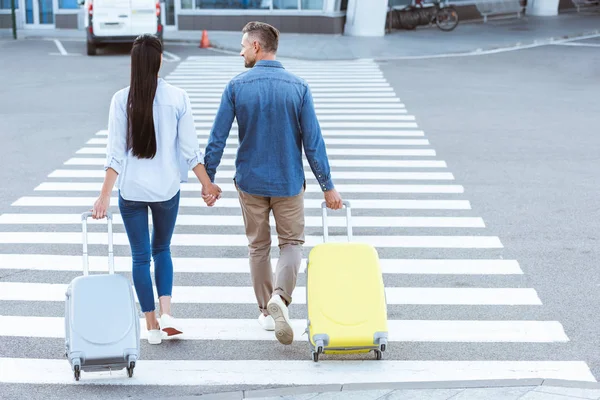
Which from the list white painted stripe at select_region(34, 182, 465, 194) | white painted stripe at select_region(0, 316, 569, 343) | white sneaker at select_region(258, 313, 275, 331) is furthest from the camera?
white painted stripe at select_region(34, 182, 465, 194)

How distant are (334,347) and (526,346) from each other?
1.33 meters

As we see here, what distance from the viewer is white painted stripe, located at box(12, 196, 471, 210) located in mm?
10281

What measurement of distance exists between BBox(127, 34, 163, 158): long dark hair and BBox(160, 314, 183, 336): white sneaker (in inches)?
44.5

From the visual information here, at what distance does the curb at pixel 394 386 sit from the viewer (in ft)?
17.6

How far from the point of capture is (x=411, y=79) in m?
21.5

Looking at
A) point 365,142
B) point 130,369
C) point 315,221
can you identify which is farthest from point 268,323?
point 365,142

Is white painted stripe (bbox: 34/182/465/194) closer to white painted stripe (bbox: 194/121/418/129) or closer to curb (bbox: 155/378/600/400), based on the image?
white painted stripe (bbox: 194/121/418/129)

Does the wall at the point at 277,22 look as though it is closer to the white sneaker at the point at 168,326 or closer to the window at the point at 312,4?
the window at the point at 312,4

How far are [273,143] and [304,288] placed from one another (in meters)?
1.85

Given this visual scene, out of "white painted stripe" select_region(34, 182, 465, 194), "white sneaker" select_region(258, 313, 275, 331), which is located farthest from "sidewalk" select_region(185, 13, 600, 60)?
"white sneaker" select_region(258, 313, 275, 331)

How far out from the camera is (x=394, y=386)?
17.9 feet

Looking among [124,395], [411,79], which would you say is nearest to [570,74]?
[411,79]

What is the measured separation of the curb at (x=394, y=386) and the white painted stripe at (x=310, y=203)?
4741 mm

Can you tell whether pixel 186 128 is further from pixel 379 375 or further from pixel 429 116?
pixel 429 116
